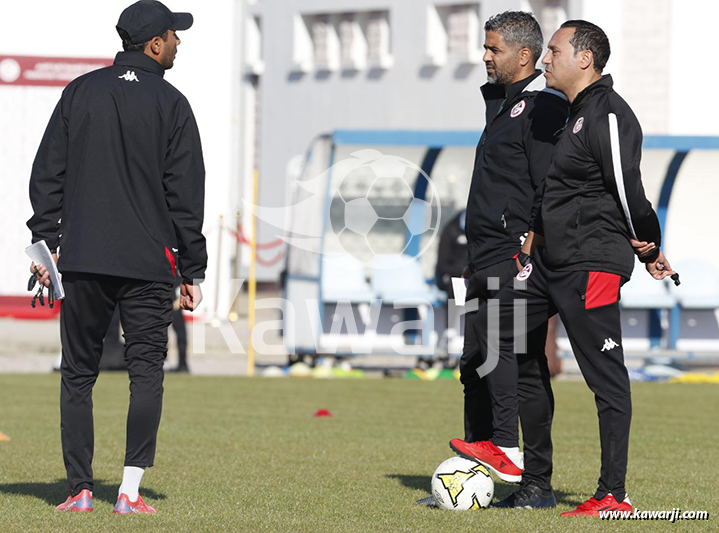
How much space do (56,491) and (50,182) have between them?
169 centimetres

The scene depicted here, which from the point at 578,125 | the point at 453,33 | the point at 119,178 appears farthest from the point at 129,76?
the point at 453,33

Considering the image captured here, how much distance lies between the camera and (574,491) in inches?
293

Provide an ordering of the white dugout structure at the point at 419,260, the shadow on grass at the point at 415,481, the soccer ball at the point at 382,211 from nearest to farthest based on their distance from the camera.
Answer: the shadow on grass at the point at 415,481, the white dugout structure at the point at 419,260, the soccer ball at the point at 382,211

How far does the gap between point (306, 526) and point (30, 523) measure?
3.73 ft

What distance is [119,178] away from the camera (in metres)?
6.22

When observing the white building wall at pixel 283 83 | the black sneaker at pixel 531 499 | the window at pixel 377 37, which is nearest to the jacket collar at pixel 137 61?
the black sneaker at pixel 531 499

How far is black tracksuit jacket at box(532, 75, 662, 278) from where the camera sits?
6184 mm

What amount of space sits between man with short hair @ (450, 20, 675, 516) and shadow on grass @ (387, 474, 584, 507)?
2.09 ft

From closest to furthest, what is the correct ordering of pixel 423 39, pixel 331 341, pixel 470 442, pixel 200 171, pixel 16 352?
pixel 200 171 < pixel 470 442 < pixel 331 341 < pixel 16 352 < pixel 423 39

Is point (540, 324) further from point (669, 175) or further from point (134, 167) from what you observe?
point (669, 175)

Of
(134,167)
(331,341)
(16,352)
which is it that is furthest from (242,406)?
(16,352)

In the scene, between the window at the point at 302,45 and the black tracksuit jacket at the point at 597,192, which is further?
the window at the point at 302,45

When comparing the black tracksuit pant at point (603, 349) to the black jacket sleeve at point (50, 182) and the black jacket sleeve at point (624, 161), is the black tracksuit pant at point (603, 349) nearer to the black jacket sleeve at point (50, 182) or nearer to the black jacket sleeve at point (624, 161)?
the black jacket sleeve at point (624, 161)

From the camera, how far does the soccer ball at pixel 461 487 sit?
6617mm
